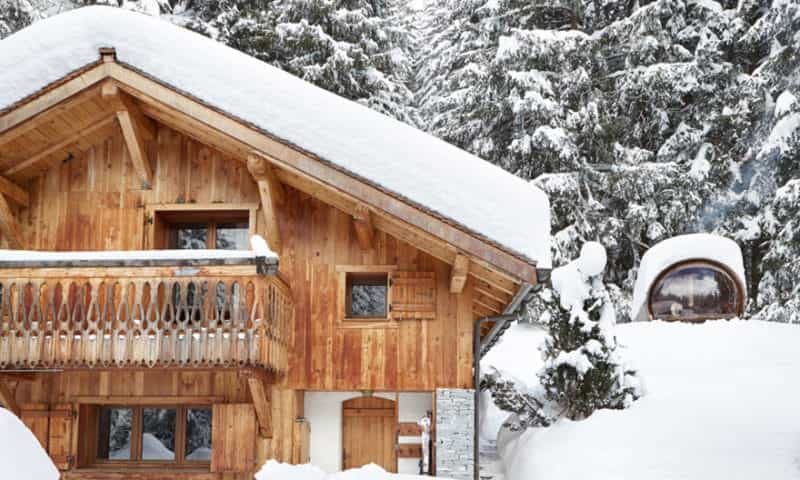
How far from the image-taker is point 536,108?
2389cm

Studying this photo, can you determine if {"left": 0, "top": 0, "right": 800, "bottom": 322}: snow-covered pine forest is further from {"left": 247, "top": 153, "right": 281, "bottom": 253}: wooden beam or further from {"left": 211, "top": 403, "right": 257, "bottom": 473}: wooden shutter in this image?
{"left": 211, "top": 403, "right": 257, "bottom": 473}: wooden shutter

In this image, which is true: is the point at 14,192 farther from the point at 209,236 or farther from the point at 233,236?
the point at 233,236

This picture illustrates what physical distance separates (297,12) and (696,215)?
1285cm

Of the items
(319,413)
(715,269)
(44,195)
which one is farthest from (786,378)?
(44,195)

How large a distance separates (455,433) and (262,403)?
252 centimetres

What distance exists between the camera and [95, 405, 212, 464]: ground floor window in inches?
460

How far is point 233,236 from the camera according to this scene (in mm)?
12344

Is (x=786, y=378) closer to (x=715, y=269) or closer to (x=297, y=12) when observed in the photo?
(x=715, y=269)

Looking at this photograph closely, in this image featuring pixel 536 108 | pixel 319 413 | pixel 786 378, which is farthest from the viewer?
pixel 536 108

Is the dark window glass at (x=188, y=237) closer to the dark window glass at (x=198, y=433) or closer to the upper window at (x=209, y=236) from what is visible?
the upper window at (x=209, y=236)

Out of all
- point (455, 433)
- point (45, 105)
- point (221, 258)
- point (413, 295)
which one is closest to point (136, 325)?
point (221, 258)

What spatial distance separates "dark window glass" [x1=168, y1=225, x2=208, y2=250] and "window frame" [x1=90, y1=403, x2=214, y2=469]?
7.64 feet

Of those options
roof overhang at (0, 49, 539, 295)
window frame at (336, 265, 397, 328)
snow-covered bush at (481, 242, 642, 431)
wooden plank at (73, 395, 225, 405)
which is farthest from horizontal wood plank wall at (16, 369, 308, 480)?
snow-covered bush at (481, 242, 642, 431)

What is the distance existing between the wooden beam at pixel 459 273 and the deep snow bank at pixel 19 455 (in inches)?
281
